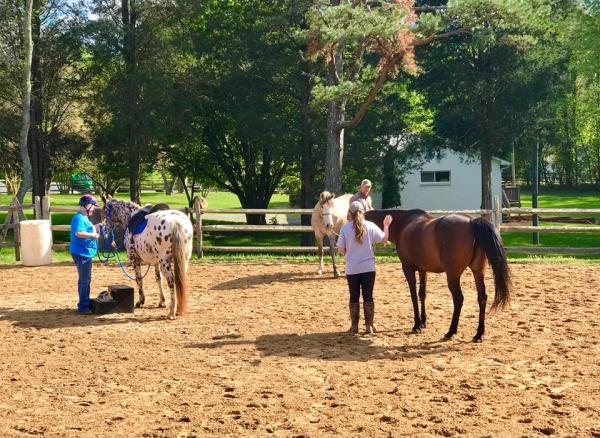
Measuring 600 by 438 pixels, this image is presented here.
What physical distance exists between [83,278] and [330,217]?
455 centimetres

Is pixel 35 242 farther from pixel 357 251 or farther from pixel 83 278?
pixel 357 251

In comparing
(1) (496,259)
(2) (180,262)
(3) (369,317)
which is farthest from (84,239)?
(1) (496,259)

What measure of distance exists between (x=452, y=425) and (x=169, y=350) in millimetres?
3622

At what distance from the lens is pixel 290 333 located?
8.34 m

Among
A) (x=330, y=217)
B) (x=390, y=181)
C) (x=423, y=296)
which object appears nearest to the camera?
(x=423, y=296)

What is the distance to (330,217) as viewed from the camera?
1209 centimetres

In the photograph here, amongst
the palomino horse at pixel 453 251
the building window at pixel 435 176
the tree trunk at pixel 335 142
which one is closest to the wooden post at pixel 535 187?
the tree trunk at pixel 335 142

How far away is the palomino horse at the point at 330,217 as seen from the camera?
12102mm

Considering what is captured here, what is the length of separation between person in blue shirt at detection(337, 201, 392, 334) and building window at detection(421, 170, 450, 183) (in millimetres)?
22767

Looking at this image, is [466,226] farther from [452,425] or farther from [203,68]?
[203,68]

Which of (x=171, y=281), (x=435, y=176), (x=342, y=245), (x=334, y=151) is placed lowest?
(x=171, y=281)

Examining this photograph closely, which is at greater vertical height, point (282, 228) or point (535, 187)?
point (535, 187)

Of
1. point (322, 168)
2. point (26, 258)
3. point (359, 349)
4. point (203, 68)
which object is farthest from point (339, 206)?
point (203, 68)

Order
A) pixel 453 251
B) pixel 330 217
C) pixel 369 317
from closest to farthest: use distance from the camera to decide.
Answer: pixel 453 251, pixel 369 317, pixel 330 217
